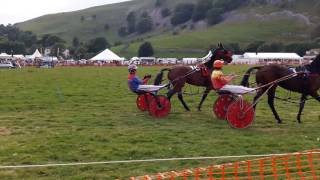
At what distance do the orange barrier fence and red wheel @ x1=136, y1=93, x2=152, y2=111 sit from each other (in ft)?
24.0

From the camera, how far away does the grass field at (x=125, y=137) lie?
905 centimetres

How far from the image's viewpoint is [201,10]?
192 metres

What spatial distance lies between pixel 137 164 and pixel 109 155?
0.95m

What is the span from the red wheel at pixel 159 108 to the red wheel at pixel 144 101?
78 cm

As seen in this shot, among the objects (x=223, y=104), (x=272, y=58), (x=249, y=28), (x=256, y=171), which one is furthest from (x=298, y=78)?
(x=249, y=28)

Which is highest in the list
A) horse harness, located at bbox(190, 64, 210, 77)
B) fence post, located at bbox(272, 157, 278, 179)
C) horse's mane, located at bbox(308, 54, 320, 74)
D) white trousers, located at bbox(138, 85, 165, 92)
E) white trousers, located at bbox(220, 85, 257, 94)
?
horse's mane, located at bbox(308, 54, 320, 74)

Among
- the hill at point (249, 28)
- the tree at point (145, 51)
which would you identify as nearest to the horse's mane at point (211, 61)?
the tree at point (145, 51)

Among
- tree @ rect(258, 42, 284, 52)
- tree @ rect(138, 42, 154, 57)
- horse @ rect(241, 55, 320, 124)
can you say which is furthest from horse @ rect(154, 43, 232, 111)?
tree @ rect(138, 42, 154, 57)

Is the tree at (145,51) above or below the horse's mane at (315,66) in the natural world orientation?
above

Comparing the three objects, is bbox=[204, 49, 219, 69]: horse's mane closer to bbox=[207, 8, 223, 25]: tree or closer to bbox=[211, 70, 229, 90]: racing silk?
bbox=[211, 70, 229, 90]: racing silk

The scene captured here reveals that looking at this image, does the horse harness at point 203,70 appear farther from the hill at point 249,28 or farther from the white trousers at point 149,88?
the hill at point 249,28

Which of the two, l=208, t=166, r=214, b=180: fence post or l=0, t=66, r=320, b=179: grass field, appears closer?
l=208, t=166, r=214, b=180: fence post

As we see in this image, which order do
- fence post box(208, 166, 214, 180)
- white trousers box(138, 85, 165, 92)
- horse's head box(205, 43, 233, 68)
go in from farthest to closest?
1. horse's head box(205, 43, 233, 68)
2. white trousers box(138, 85, 165, 92)
3. fence post box(208, 166, 214, 180)

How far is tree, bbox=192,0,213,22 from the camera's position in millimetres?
191000
